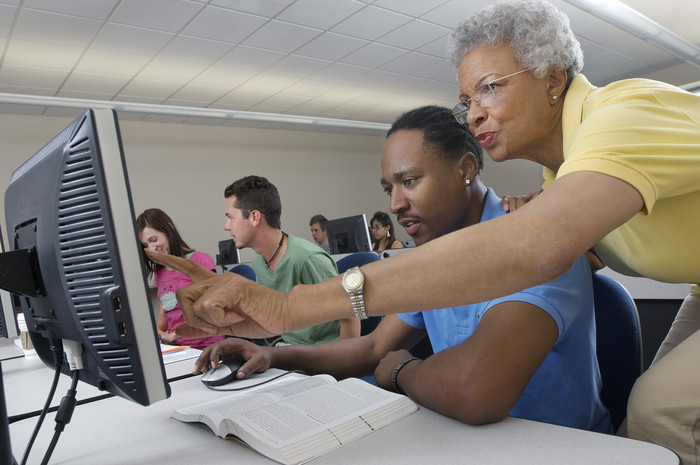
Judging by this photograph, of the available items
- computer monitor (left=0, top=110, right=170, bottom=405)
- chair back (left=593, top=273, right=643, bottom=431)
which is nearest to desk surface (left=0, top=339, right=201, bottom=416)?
computer monitor (left=0, top=110, right=170, bottom=405)

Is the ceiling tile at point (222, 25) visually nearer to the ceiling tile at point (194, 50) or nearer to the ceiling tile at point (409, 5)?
the ceiling tile at point (194, 50)

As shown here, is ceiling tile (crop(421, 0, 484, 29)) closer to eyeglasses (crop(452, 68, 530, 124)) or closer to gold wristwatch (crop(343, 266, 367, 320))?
eyeglasses (crop(452, 68, 530, 124))

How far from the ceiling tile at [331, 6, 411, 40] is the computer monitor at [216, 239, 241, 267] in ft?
8.87

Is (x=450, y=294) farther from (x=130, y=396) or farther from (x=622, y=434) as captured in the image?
(x=622, y=434)

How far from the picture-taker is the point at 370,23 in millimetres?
4516

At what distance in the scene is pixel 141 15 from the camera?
3932 millimetres

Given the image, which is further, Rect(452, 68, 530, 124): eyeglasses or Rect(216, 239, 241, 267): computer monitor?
Rect(216, 239, 241, 267): computer monitor

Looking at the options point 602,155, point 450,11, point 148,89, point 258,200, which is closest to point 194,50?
point 148,89

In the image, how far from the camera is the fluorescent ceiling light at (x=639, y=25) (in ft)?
13.6

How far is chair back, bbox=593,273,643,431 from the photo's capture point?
1.00 meters

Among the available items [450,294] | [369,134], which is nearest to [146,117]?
[369,134]

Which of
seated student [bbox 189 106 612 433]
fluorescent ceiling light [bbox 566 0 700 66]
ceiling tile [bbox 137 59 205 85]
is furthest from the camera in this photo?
ceiling tile [bbox 137 59 205 85]

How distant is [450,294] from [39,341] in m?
0.74

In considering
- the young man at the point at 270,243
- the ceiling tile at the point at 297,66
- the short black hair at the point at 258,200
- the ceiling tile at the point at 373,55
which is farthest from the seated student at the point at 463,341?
the ceiling tile at the point at 297,66
